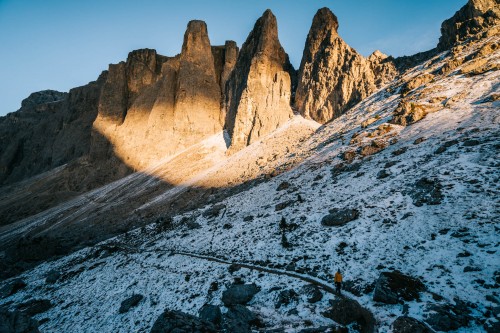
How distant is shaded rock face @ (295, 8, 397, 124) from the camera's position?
4604 cm

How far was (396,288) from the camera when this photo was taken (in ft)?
33.6

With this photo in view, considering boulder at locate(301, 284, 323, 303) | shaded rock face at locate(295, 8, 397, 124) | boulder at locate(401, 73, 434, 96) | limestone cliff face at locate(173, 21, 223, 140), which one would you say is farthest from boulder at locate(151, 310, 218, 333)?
Result: limestone cliff face at locate(173, 21, 223, 140)

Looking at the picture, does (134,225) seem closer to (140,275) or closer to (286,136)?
(140,275)

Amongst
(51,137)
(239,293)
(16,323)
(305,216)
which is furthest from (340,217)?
(51,137)

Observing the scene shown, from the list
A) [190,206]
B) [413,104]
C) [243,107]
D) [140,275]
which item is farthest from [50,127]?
[413,104]

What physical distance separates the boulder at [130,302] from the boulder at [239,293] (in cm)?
588

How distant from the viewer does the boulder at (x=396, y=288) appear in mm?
9953

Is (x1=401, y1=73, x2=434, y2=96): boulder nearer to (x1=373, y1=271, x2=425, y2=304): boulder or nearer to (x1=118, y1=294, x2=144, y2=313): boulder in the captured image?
(x1=373, y1=271, x2=425, y2=304): boulder

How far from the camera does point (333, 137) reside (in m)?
36.4

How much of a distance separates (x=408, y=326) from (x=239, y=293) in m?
7.37

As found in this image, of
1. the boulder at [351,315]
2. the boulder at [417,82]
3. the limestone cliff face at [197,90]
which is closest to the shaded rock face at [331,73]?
the boulder at [417,82]

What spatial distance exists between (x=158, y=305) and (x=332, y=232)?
36.5 ft

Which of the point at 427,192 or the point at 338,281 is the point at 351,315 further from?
the point at 427,192

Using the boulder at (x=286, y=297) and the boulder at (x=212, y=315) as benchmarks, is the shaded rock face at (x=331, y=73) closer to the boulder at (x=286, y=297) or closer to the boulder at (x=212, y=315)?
the boulder at (x=286, y=297)
